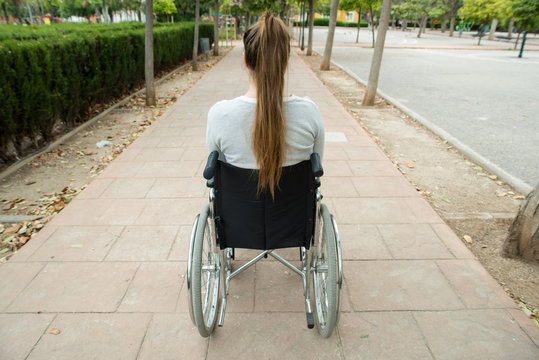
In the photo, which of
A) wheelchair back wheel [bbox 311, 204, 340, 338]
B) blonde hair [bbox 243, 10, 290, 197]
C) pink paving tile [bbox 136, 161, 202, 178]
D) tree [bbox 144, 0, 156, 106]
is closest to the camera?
blonde hair [bbox 243, 10, 290, 197]

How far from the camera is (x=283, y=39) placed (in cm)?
166

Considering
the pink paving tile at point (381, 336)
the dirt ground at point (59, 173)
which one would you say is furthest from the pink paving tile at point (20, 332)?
the pink paving tile at point (381, 336)

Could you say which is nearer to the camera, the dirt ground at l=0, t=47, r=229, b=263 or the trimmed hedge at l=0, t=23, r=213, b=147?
the dirt ground at l=0, t=47, r=229, b=263

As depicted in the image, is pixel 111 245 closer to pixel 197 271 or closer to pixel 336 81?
pixel 197 271

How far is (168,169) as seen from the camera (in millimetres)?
4590

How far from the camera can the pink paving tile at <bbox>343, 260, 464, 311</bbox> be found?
243 cm

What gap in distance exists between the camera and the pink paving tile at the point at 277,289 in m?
2.41

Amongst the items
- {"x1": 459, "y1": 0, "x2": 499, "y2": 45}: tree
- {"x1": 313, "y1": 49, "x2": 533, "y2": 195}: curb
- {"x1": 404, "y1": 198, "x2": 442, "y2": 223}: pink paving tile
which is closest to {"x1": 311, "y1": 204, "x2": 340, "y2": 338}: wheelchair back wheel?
{"x1": 404, "y1": 198, "x2": 442, "y2": 223}: pink paving tile

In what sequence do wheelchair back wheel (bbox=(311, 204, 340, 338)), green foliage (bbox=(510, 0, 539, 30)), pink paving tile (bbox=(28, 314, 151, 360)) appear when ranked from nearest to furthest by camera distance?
wheelchair back wheel (bbox=(311, 204, 340, 338)) < pink paving tile (bbox=(28, 314, 151, 360)) < green foliage (bbox=(510, 0, 539, 30))

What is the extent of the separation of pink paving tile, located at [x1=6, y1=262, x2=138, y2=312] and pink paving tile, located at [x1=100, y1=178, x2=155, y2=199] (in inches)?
46.9

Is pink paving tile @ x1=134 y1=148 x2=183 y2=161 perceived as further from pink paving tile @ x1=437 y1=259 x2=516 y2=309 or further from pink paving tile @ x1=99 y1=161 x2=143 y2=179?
pink paving tile @ x1=437 y1=259 x2=516 y2=309

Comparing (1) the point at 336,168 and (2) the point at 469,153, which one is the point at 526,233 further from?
(2) the point at 469,153

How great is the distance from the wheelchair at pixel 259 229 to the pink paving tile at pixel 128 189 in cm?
199

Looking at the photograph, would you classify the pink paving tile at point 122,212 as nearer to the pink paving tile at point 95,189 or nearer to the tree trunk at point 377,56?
the pink paving tile at point 95,189
